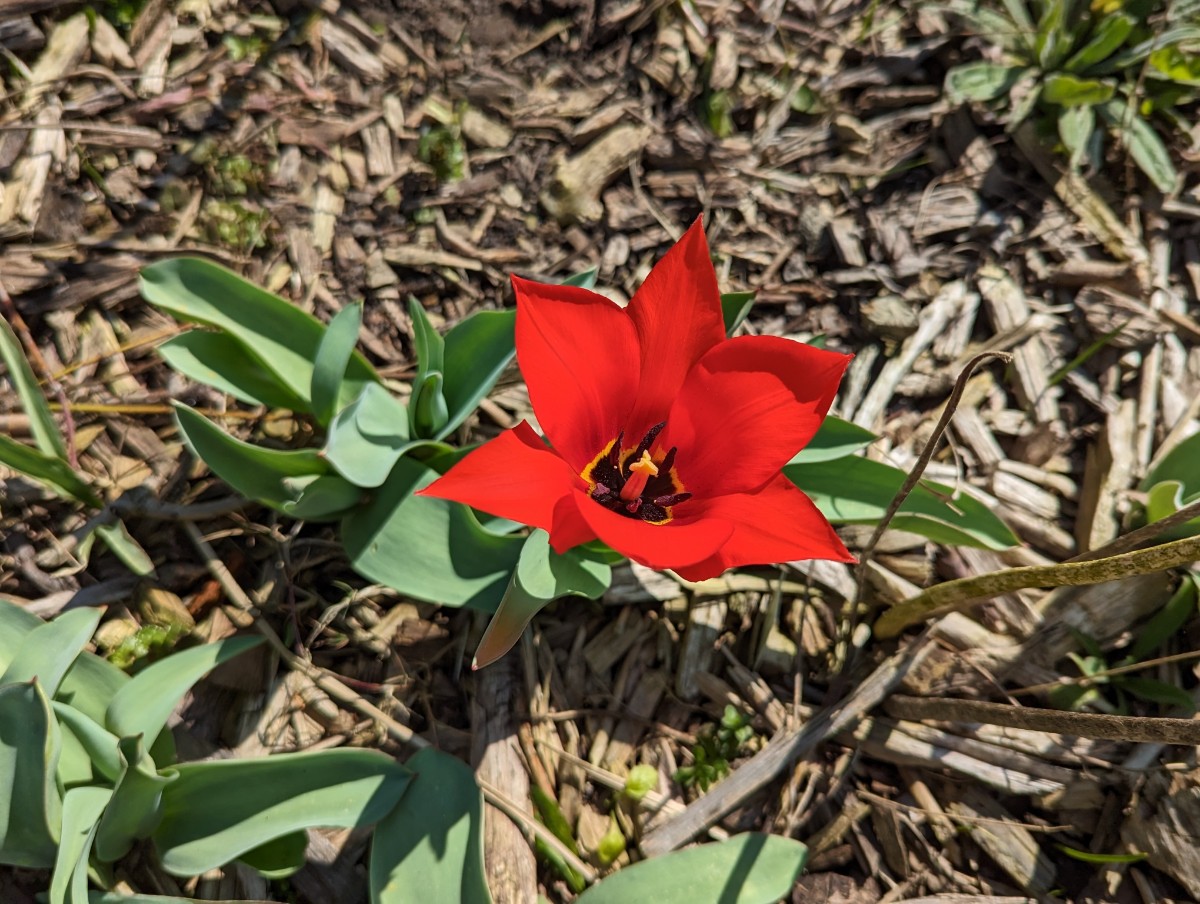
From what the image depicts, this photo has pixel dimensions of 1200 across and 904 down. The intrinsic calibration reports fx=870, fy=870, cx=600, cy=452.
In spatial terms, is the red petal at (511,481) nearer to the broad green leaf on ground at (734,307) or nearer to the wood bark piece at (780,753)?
the broad green leaf on ground at (734,307)

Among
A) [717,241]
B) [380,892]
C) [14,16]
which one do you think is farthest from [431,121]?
[380,892]

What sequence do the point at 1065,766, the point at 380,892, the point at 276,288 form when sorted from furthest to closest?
1. the point at 276,288
2. the point at 1065,766
3. the point at 380,892

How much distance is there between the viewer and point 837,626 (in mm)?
2488

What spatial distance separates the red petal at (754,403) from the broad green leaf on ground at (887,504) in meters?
0.49

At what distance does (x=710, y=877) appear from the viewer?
1.98 meters

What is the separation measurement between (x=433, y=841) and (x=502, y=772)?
0.35 metres

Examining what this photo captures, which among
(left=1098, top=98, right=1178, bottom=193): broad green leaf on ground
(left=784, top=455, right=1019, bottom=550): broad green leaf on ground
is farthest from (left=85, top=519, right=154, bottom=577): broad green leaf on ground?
(left=1098, top=98, right=1178, bottom=193): broad green leaf on ground

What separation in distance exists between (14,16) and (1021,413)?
3.45 meters

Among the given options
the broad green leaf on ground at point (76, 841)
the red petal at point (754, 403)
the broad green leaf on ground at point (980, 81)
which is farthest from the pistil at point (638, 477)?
the broad green leaf on ground at point (980, 81)

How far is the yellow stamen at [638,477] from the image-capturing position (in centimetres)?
181

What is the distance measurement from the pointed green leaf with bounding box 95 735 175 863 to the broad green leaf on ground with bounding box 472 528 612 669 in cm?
71

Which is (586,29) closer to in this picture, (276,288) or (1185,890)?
(276,288)

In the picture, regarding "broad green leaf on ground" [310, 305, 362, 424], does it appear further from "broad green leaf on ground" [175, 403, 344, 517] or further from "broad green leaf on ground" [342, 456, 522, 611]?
"broad green leaf on ground" [342, 456, 522, 611]

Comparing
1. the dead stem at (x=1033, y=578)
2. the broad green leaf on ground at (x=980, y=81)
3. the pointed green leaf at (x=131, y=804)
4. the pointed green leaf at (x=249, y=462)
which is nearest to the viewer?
the dead stem at (x=1033, y=578)
